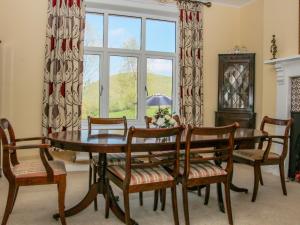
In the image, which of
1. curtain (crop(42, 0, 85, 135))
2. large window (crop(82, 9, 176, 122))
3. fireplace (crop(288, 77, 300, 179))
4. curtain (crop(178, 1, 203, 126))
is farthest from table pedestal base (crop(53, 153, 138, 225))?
fireplace (crop(288, 77, 300, 179))

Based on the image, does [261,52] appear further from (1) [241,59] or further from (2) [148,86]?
(2) [148,86]

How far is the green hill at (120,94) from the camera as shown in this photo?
15.0 feet

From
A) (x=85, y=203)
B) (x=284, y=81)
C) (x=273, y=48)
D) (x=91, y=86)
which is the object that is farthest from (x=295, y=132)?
(x=91, y=86)

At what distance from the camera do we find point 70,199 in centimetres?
304

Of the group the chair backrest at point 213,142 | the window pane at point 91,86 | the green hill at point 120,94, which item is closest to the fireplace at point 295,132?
the chair backrest at point 213,142

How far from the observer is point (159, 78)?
4.94 m

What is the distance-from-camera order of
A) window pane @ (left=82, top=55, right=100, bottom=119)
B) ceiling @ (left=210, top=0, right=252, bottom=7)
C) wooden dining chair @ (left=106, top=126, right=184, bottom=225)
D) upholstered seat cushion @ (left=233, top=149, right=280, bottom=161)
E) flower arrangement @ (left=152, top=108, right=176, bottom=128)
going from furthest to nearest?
ceiling @ (left=210, top=0, right=252, bottom=7) → window pane @ (left=82, top=55, right=100, bottom=119) → upholstered seat cushion @ (left=233, top=149, right=280, bottom=161) → flower arrangement @ (left=152, top=108, right=176, bottom=128) → wooden dining chair @ (left=106, top=126, right=184, bottom=225)

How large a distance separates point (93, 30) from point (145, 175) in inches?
120

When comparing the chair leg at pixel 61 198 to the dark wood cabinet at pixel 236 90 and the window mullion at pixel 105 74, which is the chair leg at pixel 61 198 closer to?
the window mullion at pixel 105 74

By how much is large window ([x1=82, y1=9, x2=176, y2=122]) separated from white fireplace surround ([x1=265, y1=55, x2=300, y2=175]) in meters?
1.65

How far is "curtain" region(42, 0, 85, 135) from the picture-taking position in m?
4.00

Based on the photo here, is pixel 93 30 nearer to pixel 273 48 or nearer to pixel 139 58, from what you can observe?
pixel 139 58

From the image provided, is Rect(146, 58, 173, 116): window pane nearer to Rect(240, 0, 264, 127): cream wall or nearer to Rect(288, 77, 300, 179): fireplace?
Rect(240, 0, 264, 127): cream wall

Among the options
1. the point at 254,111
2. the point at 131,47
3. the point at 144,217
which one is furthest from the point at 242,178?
the point at 131,47
